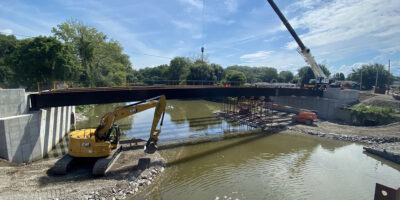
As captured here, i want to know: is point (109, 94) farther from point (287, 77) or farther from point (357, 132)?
point (287, 77)

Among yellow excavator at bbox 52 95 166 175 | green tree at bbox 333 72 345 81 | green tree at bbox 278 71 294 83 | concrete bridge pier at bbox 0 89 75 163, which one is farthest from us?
green tree at bbox 278 71 294 83

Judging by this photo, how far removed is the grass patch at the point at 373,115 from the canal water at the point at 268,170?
10129 millimetres

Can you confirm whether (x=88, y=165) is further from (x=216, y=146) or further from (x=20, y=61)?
(x=20, y=61)

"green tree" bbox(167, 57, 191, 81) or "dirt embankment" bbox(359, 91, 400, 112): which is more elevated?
"green tree" bbox(167, 57, 191, 81)

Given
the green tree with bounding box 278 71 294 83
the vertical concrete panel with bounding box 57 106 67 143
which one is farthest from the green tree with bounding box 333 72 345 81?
the vertical concrete panel with bounding box 57 106 67 143

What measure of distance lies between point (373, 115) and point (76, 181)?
3623cm

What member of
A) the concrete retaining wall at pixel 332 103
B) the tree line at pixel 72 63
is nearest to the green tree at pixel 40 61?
the tree line at pixel 72 63

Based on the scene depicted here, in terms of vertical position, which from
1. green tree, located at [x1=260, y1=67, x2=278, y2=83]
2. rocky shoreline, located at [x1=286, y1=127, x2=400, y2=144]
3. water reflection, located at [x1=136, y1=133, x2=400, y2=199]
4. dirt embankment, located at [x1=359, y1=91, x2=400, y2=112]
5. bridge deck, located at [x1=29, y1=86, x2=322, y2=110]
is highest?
green tree, located at [x1=260, y1=67, x2=278, y2=83]

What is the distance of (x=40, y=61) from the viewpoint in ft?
79.4

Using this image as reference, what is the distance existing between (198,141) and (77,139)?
11722mm

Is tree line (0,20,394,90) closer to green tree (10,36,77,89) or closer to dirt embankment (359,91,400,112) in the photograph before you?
green tree (10,36,77,89)

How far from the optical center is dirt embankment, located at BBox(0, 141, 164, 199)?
9352mm

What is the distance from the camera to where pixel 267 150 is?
1839 centimetres

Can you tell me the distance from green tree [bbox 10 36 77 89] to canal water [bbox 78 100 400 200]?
1427 cm
